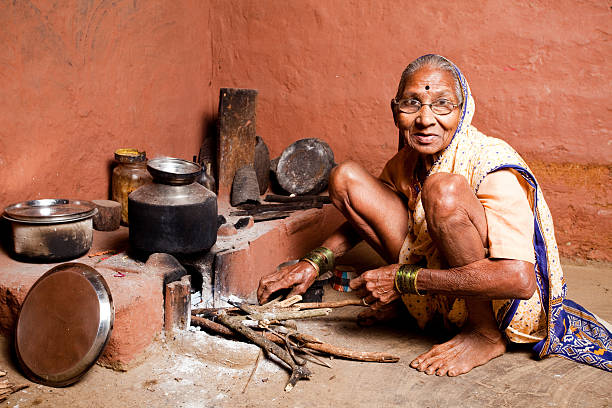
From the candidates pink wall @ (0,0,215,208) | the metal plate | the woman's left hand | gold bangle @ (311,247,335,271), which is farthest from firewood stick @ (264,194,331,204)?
the woman's left hand

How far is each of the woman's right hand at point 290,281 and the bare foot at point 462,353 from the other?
69cm

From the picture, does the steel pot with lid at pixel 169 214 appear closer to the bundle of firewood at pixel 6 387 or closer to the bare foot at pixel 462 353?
the bundle of firewood at pixel 6 387

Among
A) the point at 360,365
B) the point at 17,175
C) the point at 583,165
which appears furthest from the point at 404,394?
the point at 583,165

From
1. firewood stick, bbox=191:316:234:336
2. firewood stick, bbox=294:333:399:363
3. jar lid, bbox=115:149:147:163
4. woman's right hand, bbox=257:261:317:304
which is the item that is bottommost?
firewood stick, bbox=294:333:399:363

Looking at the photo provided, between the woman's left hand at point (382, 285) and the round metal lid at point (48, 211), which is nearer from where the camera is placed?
the woman's left hand at point (382, 285)

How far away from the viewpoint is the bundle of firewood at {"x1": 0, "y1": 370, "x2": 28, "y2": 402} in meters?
2.06

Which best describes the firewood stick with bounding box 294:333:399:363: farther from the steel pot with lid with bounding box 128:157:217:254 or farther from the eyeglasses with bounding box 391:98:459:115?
the eyeglasses with bounding box 391:98:459:115

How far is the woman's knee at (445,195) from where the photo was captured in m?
2.16

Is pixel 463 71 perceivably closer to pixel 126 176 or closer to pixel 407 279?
pixel 407 279

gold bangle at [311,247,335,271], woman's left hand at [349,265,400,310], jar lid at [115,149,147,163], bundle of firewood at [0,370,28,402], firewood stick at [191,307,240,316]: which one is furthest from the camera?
jar lid at [115,149,147,163]

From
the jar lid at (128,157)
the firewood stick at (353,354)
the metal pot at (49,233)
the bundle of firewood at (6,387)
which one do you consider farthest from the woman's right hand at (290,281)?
the jar lid at (128,157)

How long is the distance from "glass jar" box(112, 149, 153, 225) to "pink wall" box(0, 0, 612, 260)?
0.42ft

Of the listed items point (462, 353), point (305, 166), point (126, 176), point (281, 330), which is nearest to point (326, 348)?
point (281, 330)

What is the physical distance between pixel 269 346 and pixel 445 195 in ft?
3.57
